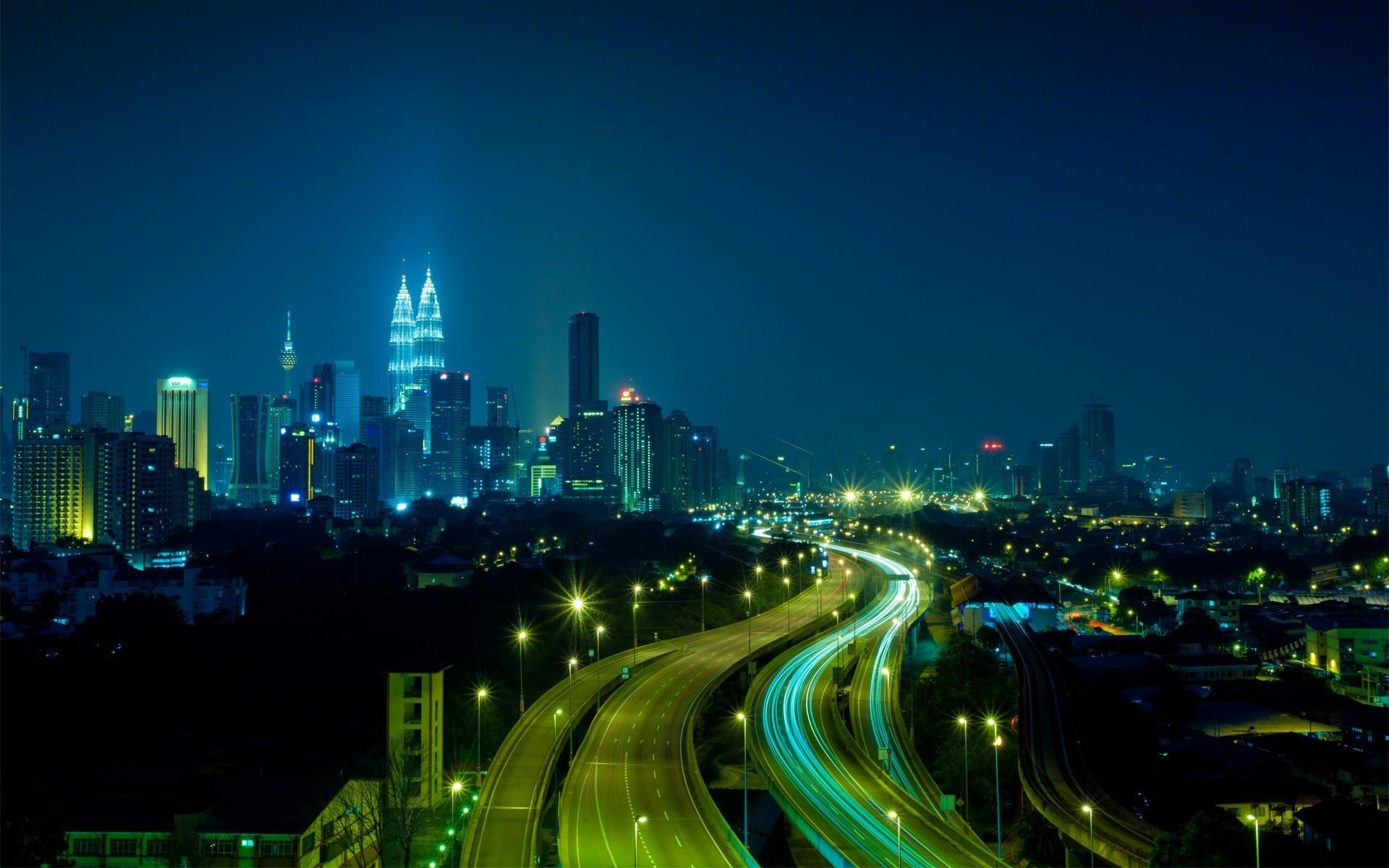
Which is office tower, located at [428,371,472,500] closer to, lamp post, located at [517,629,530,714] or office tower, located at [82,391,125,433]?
office tower, located at [82,391,125,433]

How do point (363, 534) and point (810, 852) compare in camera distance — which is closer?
point (810, 852)

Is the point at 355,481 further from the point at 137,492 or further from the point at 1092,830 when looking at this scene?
the point at 1092,830

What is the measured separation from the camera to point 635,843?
8695 millimetres

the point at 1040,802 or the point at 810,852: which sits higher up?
the point at 1040,802

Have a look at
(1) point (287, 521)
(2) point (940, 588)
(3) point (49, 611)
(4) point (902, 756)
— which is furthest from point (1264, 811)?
(1) point (287, 521)

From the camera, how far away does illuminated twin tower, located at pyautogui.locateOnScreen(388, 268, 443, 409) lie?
103688 mm

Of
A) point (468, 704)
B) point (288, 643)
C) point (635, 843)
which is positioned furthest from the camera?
point (288, 643)

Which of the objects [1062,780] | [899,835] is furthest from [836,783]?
[1062,780]

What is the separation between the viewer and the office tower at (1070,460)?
3986 inches

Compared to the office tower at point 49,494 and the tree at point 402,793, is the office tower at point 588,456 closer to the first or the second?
the office tower at point 49,494

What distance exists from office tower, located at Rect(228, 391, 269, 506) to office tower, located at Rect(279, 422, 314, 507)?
11161 millimetres

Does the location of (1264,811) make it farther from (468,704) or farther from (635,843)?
(468,704)

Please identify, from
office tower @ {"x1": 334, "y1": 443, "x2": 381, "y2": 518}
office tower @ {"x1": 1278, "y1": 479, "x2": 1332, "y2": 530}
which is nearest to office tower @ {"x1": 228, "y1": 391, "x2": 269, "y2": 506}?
office tower @ {"x1": 334, "y1": 443, "x2": 381, "y2": 518}

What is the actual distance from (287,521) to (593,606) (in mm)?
33755
